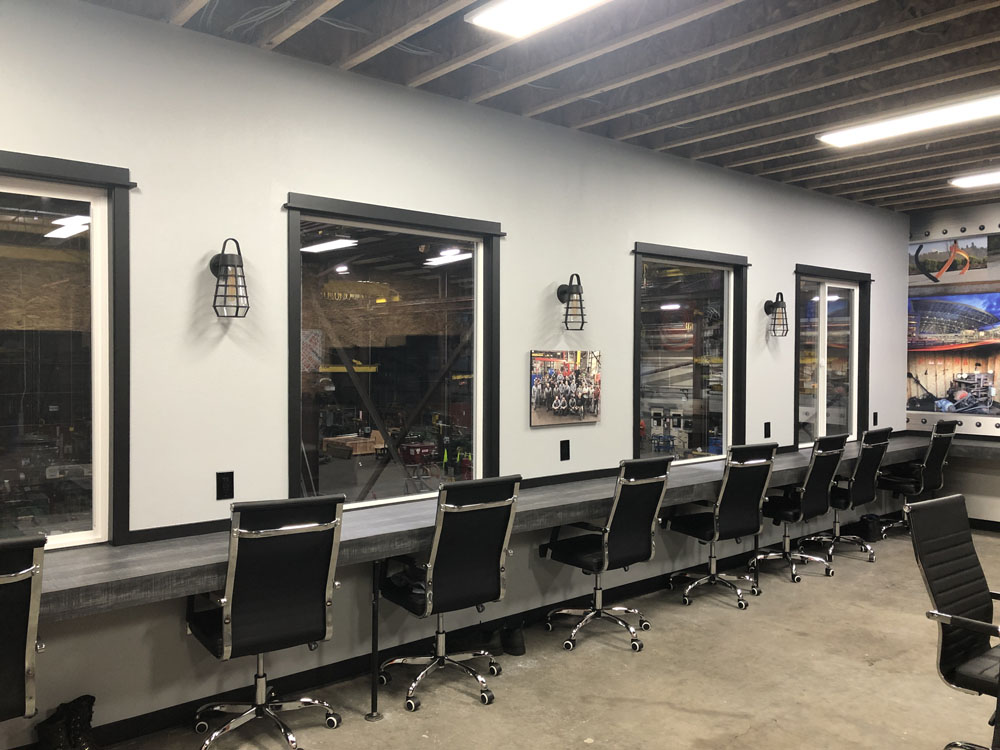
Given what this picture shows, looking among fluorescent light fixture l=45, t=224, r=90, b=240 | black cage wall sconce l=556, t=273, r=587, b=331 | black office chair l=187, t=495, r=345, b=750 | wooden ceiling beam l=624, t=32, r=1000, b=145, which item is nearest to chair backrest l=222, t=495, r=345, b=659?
black office chair l=187, t=495, r=345, b=750

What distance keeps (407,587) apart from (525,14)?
2.50m

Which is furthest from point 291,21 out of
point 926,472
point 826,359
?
point 926,472

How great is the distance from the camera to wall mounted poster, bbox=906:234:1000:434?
269 inches

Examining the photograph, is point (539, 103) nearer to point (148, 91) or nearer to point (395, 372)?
point (395, 372)

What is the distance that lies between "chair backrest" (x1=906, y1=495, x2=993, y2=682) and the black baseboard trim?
1.97 meters

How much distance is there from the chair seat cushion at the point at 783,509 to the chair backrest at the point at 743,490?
0.45 meters

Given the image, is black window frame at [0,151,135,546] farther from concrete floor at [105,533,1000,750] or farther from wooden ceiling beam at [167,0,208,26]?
concrete floor at [105,533,1000,750]

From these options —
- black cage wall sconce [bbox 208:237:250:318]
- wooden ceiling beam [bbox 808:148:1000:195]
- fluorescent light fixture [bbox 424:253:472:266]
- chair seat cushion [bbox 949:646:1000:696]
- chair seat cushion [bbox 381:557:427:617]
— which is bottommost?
chair seat cushion [bbox 949:646:1000:696]

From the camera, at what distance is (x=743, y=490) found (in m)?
4.73

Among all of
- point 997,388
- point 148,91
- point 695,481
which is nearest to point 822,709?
point 695,481

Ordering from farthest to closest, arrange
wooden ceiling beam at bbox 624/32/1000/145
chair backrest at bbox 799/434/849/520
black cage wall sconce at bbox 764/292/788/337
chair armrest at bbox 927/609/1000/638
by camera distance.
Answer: black cage wall sconce at bbox 764/292/788/337 < chair backrest at bbox 799/434/849/520 < wooden ceiling beam at bbox 624/32/1000/145 < chair armrest at bbox 927/609/1000/638

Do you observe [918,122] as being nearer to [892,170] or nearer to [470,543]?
[892,170]

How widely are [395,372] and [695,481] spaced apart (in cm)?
205

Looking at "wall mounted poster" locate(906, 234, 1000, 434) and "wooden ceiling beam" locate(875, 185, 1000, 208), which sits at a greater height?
"wooden ceiling beam" locate(875, 185, 1000, 208)
